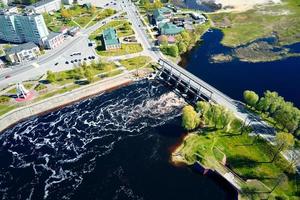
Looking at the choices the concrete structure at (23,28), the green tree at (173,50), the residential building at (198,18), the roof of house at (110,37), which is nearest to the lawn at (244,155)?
the green tree at (173,50)

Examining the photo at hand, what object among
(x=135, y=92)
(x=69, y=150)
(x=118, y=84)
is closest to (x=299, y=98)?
(x=135, y=92)

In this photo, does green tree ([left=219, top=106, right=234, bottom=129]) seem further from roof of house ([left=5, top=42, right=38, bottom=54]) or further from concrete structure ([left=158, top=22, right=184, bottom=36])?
roof of house ([left=5, top=42, right=38, bottom=54])

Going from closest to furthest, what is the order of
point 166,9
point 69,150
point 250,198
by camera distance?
point 250,198 < point 69,150 < point 166,9

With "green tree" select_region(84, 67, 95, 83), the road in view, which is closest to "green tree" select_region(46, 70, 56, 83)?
the road

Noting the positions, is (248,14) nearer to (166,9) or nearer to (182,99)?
(166,9)

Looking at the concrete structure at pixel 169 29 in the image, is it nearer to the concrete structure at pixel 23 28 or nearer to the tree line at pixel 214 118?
the concrete structure at pixel 23 28

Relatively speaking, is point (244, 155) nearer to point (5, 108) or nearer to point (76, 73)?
point (76, 73)
